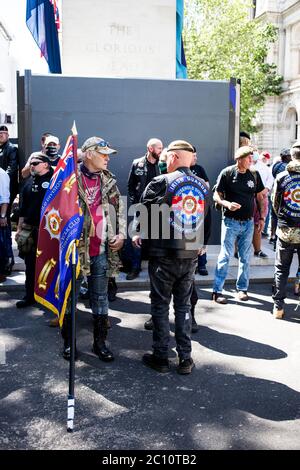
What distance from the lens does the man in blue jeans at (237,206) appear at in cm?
638

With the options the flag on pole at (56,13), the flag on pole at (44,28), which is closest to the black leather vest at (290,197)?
the flag on pole at (44,28)

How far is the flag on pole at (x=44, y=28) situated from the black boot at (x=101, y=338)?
643 cm

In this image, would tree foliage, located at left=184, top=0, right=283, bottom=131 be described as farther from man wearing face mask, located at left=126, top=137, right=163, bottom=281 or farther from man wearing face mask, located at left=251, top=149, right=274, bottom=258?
man wearing face mask, located at left=126, top=137, right=163, bottom=281

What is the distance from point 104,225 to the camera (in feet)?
15.4

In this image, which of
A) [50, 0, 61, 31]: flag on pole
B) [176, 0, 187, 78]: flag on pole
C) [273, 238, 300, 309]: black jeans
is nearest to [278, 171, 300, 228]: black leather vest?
[273, 238, 300, 309]: black jeans

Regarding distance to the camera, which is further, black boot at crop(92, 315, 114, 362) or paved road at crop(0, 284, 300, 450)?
black boot at crop(92, 315, 114, 362)

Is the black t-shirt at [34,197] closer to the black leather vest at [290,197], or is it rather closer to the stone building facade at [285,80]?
the black leather vest at [290,197]

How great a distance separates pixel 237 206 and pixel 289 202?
0.64 m

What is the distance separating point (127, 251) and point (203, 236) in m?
3.40

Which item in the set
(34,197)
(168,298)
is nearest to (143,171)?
(34,197)

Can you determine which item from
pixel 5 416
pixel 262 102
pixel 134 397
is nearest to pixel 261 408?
pixel 134 397

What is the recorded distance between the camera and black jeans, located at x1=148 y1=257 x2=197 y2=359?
444 cm

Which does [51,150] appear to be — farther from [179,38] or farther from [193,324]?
[179,38]

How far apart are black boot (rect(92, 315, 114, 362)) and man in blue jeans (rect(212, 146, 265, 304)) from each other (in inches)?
87.3
